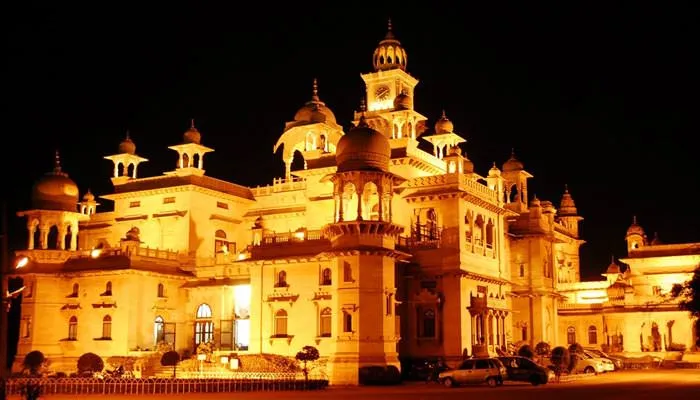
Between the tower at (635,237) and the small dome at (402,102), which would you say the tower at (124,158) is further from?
the tower at (635,237)

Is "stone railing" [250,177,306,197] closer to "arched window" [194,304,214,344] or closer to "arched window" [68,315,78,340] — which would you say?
"arched window" [194,304,214,344]

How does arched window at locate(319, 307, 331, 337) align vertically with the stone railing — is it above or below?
below

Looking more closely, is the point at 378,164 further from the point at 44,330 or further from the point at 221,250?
the point at 44,330

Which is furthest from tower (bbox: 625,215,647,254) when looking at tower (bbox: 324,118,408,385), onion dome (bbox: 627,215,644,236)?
tower (bbox: 324,118,408,385)

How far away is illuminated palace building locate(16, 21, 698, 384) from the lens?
41.8 metres

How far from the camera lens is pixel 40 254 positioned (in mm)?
53312

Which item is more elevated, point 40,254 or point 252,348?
point 40,254

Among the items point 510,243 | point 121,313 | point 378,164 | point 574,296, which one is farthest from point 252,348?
point 574,296

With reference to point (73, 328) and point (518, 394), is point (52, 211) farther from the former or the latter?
point (518, 394)

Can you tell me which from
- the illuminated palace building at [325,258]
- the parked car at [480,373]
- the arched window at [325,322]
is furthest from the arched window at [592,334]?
the parked car at [480,373]

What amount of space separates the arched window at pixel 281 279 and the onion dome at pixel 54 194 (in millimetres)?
16857

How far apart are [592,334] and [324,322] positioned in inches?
1173

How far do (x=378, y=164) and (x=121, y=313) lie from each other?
1827 centimetres

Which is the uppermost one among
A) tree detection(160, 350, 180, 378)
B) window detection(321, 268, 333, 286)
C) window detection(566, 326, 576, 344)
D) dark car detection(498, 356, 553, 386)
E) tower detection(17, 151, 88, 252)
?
tower detection(17, 151, 88, 252)
